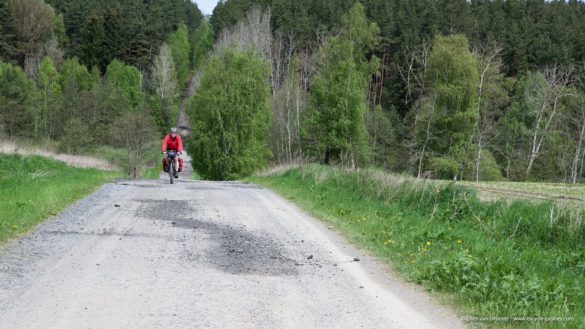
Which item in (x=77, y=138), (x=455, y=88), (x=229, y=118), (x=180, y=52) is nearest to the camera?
(x=229, y=118)

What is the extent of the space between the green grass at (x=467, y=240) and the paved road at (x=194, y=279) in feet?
1.68

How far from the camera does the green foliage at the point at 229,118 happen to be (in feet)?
128

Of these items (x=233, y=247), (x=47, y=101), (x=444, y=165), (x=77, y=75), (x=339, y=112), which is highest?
(x=77, y=75)

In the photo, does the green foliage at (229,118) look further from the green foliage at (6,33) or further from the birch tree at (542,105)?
the green foliage at (6,33)

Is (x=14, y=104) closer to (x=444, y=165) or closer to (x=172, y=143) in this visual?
(x=444, y=165)

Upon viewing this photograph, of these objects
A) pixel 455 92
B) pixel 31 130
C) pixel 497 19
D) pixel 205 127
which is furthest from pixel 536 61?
pixel 31 130

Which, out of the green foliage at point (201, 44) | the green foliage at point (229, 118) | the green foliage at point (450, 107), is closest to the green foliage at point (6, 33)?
the green foliage at point (201, 44)

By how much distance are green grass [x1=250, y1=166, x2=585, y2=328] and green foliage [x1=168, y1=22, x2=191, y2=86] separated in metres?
87.6

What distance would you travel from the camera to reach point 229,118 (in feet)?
128

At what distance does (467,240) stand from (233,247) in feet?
12.6

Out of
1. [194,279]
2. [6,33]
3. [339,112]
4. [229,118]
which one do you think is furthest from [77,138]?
[194,279]

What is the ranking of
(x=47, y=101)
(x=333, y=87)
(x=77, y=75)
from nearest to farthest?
(x=333, y=87), (x=47, y=101), (x=77, y=75)

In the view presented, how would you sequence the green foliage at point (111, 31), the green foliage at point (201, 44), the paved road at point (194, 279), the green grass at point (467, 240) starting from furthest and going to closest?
the green foliage at point (201, 44) → the green foliage at point (111, 31) → the green grass at point (467, 240) → the paved road at point (194, 279)

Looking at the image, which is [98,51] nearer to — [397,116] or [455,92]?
[397,116]
